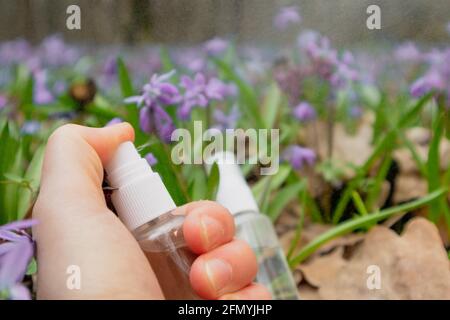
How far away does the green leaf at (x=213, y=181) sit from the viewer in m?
0.46

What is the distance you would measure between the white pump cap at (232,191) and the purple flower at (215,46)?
106mm

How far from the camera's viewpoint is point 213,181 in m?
0.46

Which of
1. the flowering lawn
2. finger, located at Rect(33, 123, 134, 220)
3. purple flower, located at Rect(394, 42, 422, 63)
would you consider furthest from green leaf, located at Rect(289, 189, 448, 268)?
finger, located at Rect(33, 123, 134, 220)

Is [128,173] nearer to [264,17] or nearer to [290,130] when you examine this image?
[264,17]

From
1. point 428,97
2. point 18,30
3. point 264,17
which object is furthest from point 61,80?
point 428,97

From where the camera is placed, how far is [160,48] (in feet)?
1.69

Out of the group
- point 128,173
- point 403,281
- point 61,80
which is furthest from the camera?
point 61,80

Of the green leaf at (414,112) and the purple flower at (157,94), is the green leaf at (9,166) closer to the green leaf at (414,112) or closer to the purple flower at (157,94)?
the purple flower at (157,94)

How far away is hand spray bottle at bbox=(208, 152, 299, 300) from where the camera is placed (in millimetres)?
462

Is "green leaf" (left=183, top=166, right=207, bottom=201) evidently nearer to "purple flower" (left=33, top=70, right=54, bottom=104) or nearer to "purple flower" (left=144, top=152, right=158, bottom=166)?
"purple flower" (left=144, top=152, right=158, bottom=166)

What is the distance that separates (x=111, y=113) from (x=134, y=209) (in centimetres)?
Result: 15

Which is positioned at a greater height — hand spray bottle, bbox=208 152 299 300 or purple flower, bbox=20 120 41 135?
purple flower, bbox=20 120 41 135

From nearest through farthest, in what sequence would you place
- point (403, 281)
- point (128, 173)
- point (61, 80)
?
point (128, 173) → point (403, 281) → point (61, 80)

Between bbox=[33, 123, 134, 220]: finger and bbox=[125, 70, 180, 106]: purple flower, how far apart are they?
10 cm
